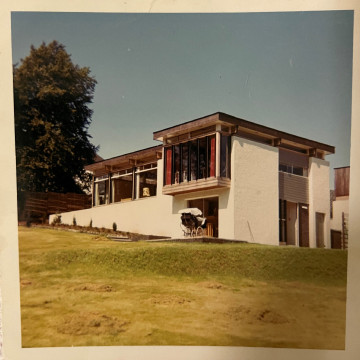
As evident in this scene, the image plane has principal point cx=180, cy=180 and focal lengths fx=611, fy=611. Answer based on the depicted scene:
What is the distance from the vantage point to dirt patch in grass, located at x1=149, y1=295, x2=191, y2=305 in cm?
684

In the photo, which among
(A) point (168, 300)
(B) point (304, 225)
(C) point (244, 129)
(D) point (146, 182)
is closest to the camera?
(A) point (168, 300)

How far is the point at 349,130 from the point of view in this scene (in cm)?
682

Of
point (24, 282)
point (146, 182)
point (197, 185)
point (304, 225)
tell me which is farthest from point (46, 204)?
point (304, 225)

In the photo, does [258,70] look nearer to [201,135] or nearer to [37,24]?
[201,135]

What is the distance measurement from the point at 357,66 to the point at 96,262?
145 inches

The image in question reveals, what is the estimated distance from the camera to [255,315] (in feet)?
22.1

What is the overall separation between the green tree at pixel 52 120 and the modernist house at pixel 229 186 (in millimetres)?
298

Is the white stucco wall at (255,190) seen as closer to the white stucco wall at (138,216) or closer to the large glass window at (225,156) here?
the large glass window at (225,156)

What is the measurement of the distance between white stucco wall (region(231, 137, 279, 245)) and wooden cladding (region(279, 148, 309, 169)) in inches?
2.7

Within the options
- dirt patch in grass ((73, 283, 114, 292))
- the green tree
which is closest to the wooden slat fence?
the green tree

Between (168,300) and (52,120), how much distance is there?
98.4 inches

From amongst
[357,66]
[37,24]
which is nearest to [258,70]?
[357,66]

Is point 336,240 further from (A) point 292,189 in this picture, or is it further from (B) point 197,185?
(B) point 197,185

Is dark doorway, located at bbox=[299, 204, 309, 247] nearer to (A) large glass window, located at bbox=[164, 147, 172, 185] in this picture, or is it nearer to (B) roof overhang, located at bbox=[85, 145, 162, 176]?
(A) large glass window, located at bbox=[164, 147, 172, 185]
